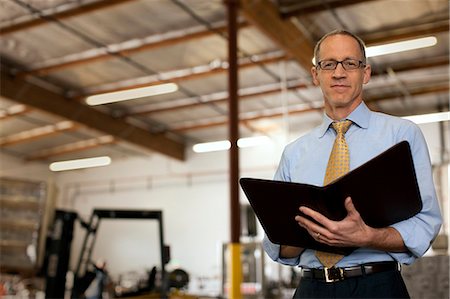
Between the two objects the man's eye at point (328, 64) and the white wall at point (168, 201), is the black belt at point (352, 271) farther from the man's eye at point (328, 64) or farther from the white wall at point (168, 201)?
the white wall at point (168, 201)

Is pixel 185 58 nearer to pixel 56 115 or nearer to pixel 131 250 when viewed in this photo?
pixel 56 115

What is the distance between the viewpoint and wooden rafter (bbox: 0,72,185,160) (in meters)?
14.2

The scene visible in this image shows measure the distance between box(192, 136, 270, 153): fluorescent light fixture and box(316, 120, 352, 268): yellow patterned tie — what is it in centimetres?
1542

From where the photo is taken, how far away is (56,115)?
1526 cm

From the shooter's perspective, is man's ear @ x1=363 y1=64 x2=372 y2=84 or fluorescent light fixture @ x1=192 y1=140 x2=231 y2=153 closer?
man's ear @ x1=363 y1=64 x2=372 y2=84

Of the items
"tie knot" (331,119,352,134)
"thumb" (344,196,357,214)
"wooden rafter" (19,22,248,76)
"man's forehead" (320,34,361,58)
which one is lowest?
"thumb" (344,196,357,214)

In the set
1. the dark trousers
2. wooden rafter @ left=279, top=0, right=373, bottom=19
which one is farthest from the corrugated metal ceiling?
the dark trousers

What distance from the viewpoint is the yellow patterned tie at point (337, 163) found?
193cm

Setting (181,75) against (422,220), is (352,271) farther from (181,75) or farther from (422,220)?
(181,75)

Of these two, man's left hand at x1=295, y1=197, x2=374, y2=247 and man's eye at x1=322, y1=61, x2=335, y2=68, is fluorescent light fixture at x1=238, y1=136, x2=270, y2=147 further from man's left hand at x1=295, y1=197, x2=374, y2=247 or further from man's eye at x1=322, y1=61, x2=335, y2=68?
man's left hand at x1=295, y1=197, x2=374, y2=247

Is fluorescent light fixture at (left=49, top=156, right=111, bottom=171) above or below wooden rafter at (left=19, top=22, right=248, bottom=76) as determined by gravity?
below

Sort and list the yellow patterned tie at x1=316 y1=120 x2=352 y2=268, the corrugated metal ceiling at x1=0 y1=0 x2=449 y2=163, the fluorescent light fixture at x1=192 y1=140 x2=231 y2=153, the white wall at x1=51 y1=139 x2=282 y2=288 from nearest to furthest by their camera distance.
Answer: the yellow patterned tie at x1=316 y1=120 x2=352 y2=268 < the corrugated metal ceiling at x1=0 y1=0 x2=449 y2=163 < the fluorescent light fixture at x1=192 y1=140 x2=231 y2=153 < the white wall at x1=51 y1=139 x2=282 y2=288

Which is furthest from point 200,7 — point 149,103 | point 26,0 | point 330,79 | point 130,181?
point 130,181

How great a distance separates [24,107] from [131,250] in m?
7.45
